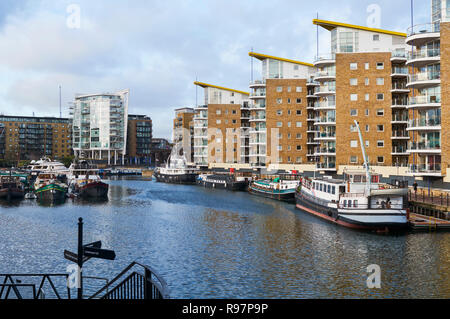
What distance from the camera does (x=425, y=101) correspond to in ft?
171

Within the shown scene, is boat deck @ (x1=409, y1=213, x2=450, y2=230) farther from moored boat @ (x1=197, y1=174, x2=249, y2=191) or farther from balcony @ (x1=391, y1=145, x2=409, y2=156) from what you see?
moored boat @ (x1=197, y1=174, x2=249, y2=191)

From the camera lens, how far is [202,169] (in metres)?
126

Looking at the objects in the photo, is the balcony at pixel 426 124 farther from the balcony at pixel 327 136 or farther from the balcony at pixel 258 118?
the balcony at pixel 258 118

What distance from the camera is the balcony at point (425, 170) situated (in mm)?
49281

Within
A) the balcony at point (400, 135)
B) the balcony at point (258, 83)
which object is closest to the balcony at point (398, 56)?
the balcony at point (400, 135)

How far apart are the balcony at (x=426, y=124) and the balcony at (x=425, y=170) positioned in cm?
409

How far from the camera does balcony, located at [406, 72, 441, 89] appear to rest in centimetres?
5128

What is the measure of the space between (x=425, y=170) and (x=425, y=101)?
7.99m

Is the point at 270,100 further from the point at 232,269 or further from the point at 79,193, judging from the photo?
the point at 232,269

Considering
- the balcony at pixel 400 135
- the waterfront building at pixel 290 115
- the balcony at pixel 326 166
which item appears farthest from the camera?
the waterfront building at pixel 290 115

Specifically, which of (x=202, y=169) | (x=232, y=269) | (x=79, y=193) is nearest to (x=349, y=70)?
(x=79, y=193)

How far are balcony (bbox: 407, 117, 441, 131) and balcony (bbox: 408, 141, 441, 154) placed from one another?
163 centimetres

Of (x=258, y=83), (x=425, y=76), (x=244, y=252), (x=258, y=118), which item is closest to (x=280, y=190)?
(x=425, y=76)

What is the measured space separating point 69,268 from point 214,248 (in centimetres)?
1044
